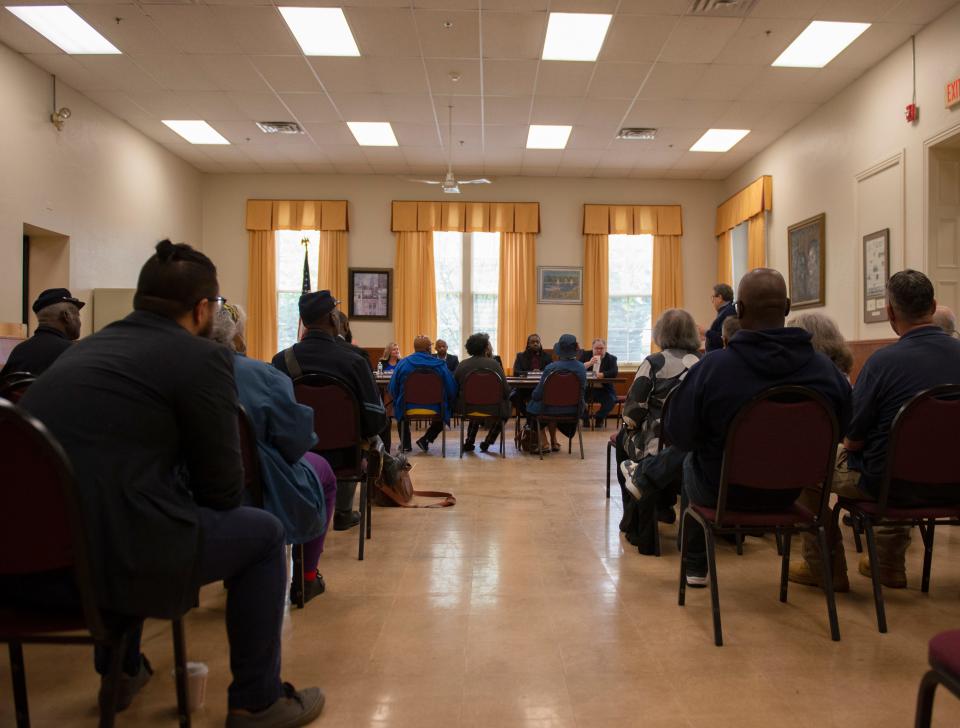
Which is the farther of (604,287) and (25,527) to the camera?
(604,287)

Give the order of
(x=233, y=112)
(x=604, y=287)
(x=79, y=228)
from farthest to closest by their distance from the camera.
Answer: (x=604, y=287) < (x=233, y=112) < (x=79, y=228)

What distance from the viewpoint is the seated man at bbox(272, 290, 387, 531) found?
305 centimetres

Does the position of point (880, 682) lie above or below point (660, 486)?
below

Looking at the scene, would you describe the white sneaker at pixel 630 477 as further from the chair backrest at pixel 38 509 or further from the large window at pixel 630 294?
the large window at pixel 630 294

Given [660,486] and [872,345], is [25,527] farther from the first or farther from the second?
[872,345]

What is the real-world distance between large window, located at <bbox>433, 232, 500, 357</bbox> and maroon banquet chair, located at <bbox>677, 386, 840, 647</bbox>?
29.8 feet

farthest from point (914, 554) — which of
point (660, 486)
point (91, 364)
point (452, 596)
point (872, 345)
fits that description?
point (872, 345)

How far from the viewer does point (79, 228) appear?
7.70m

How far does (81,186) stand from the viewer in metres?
7.71

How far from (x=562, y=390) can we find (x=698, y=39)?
3405 mm

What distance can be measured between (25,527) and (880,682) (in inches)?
80.9

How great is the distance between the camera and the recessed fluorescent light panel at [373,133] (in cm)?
869

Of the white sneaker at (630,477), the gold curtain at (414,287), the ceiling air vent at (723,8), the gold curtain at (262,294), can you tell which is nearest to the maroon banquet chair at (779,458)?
the white sneaker at (630,477)

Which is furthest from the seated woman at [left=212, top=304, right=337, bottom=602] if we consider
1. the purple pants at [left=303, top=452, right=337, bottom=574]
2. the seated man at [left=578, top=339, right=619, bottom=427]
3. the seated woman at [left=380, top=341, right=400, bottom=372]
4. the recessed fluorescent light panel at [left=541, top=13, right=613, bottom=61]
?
the seated man at [left=578, top=339, right=619, bottom=427]
